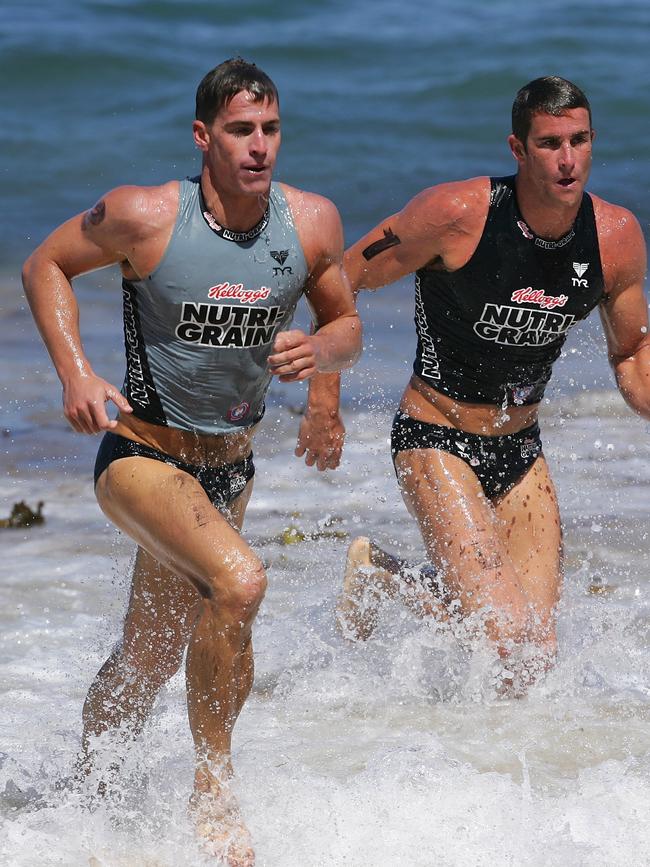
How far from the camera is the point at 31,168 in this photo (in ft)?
51.2

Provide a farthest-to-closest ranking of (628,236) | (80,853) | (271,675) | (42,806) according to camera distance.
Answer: (271,675) → (628,236) → (42,806) → (80,853)

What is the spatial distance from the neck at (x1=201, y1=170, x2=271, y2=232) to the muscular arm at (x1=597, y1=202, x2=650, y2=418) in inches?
58.5

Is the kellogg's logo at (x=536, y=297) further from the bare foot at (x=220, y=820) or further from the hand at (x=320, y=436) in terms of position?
the bare foot at (x=220, y=820)

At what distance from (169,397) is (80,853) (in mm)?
1373

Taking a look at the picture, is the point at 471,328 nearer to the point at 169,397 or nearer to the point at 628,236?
the point at 628,236

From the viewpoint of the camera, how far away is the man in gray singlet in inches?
157

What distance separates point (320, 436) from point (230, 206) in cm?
103

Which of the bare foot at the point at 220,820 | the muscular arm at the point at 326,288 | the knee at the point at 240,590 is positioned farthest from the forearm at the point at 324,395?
the bare foot at the point at 220,820

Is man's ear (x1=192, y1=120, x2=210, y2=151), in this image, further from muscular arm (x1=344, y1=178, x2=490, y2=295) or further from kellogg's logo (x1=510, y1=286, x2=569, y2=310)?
kellogg's logo (x1=510, y1=286, x2=569, y2=310)

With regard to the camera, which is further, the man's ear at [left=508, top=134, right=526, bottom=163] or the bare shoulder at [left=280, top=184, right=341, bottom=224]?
the man's ear at [left=508, top=134, right=526, bottom=163]

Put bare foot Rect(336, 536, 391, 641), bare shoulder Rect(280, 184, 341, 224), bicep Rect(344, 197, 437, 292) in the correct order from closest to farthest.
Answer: bare shoulder Rect(280, 184, 341, 224) < bicep Rect(344, 197, 437, 292) < bare foot Rect(336, 536, 391, 641)

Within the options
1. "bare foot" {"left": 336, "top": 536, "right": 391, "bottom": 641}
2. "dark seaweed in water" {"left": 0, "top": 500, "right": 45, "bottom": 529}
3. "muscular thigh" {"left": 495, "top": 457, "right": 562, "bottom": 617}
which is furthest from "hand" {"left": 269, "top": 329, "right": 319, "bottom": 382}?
"dark seaweed in water" {"left": 0, "top": 500, "right": 45, "bottom": 529}

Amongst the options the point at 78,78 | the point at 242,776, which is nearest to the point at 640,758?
the point at 242,776

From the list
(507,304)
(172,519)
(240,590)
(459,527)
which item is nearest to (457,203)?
(507,304)
